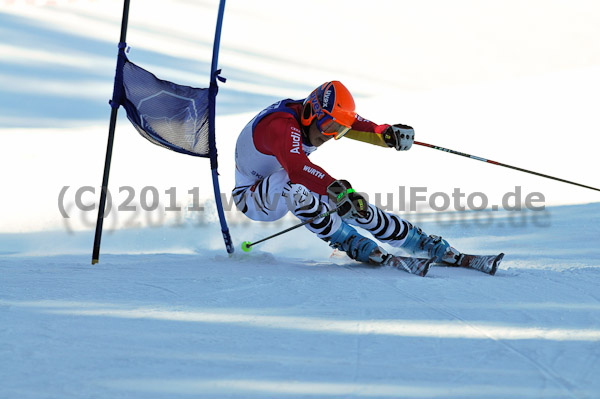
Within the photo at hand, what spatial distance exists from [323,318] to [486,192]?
16.2 feet

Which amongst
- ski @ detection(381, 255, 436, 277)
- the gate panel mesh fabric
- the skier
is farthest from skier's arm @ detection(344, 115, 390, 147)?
the gate panel mesh fabric

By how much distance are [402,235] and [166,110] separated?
168cm

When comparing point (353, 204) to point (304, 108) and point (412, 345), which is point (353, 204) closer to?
point (304, 108)

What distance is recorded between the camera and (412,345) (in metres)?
2.40

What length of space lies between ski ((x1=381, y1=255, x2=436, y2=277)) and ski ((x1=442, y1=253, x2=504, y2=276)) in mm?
260

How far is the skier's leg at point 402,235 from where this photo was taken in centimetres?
410

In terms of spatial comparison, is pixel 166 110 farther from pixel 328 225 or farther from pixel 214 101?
pixel 328 225

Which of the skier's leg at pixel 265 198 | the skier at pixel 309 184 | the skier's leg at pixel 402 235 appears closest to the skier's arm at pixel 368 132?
the skier at pixel 309 184

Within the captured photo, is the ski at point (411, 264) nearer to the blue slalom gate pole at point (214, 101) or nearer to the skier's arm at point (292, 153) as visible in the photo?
the skier's arm at point (292, 153)

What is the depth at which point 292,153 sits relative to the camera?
3824 mm

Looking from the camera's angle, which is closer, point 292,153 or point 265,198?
point 292,153

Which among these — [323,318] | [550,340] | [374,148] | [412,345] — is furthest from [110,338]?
[374,148]

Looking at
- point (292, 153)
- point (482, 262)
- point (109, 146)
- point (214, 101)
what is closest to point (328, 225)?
point (292, 153)

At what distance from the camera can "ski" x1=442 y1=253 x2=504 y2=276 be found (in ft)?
12.5
